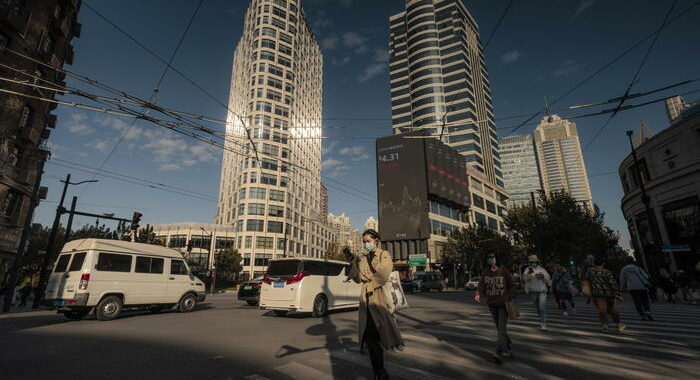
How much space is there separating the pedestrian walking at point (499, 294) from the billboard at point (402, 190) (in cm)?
5234

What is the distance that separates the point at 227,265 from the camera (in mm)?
48344

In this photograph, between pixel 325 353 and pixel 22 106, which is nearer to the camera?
pixel 325 353

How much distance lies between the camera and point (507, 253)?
45.4 m


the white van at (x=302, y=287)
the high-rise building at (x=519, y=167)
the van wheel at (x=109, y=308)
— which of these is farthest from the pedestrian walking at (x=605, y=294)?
the high-rise building at (x=519, y=167)

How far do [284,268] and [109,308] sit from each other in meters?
5.48

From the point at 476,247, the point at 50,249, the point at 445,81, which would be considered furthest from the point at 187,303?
the point at 445,81

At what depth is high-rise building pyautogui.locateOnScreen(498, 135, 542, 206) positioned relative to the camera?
591ft

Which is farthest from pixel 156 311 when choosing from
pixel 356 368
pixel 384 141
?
pixel 384 141

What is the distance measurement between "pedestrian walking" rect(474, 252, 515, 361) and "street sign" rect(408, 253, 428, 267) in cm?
4953

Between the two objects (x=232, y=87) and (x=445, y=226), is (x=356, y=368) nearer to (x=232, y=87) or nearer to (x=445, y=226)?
(x=445, y=226)

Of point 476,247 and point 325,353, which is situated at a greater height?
point 476,247

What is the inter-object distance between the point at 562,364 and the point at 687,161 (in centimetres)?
3079

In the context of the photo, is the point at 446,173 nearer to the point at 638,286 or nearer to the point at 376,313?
the point at 638,286

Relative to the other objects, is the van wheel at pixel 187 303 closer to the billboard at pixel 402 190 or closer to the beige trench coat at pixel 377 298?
the beige trench coat at pixel 377 298
